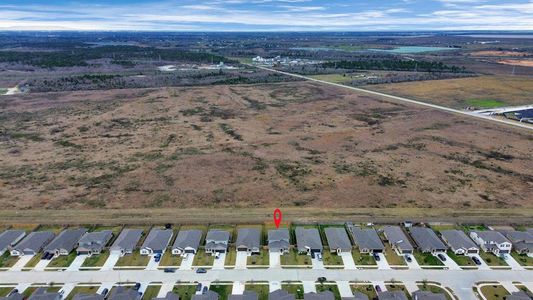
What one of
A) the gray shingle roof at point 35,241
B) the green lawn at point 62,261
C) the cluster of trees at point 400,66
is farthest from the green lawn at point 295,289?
the cluster of trees at point 400,66

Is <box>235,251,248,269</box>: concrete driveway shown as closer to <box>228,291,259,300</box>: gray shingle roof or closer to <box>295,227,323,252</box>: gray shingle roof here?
<box>228,291,259,300</box>: gray shingle roof

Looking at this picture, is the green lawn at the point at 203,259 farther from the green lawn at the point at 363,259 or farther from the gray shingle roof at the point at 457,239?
the gray shingle roof at the point at 457,239

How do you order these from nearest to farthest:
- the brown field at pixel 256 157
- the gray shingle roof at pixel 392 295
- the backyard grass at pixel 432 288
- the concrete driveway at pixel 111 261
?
the gray shingle roof at pixel 392 295 < the backyard grass at pixel 432 288 < the concrete driveway at pixel 111 261 < the brown field at pixel 256 157

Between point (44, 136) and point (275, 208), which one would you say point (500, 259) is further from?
point (44, 136)

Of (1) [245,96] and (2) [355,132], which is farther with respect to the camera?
(1) [245,96]

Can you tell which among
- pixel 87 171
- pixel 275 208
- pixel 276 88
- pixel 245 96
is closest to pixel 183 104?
pixel 245 96
